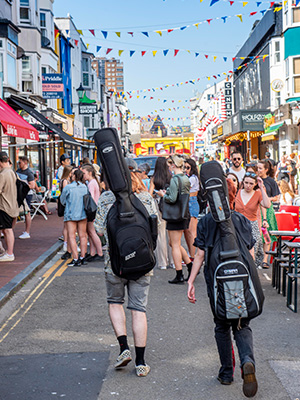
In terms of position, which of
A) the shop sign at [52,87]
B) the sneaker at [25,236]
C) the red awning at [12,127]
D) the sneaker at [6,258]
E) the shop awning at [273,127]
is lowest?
the sneaker at [6,258]


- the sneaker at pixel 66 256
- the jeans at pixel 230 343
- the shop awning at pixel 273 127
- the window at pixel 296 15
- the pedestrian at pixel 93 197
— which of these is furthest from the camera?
the window at pixel 296 15

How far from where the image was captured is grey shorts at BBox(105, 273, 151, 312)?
5.10 m

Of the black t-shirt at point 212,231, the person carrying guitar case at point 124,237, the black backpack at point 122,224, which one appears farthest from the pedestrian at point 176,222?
the black t-shirt at point 212,231

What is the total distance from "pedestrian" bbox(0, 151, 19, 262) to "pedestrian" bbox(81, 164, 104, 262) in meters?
1.38

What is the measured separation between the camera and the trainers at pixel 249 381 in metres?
4.30

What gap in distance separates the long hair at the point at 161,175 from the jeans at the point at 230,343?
517 centimetres

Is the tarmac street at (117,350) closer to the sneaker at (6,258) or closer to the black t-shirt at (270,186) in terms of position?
the black t-shirt at (270,186)

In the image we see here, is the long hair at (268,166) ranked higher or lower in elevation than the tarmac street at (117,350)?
higher

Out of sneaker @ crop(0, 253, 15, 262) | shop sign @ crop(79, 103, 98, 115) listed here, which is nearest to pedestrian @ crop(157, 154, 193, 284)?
sneaker @ crop(0, 253, 15, 262)

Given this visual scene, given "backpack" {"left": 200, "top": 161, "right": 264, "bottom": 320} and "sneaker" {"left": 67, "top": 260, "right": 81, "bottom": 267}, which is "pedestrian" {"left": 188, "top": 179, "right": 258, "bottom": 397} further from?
"sneaker" {"left": 67, "top": 260, "right": 81, "bottom": 267}

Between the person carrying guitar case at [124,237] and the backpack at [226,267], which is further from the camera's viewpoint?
the person carrying guitar case at [124,237]

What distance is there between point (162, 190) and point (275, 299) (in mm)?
2668

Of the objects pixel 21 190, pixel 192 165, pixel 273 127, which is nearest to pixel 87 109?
pixel 273 127

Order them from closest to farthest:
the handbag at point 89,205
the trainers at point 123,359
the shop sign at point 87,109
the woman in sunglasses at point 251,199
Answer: the trainers at point 123,359, the woman in sunglasses at point 251,199, the handbag at point 89,205, the shop sign at point 87,109
